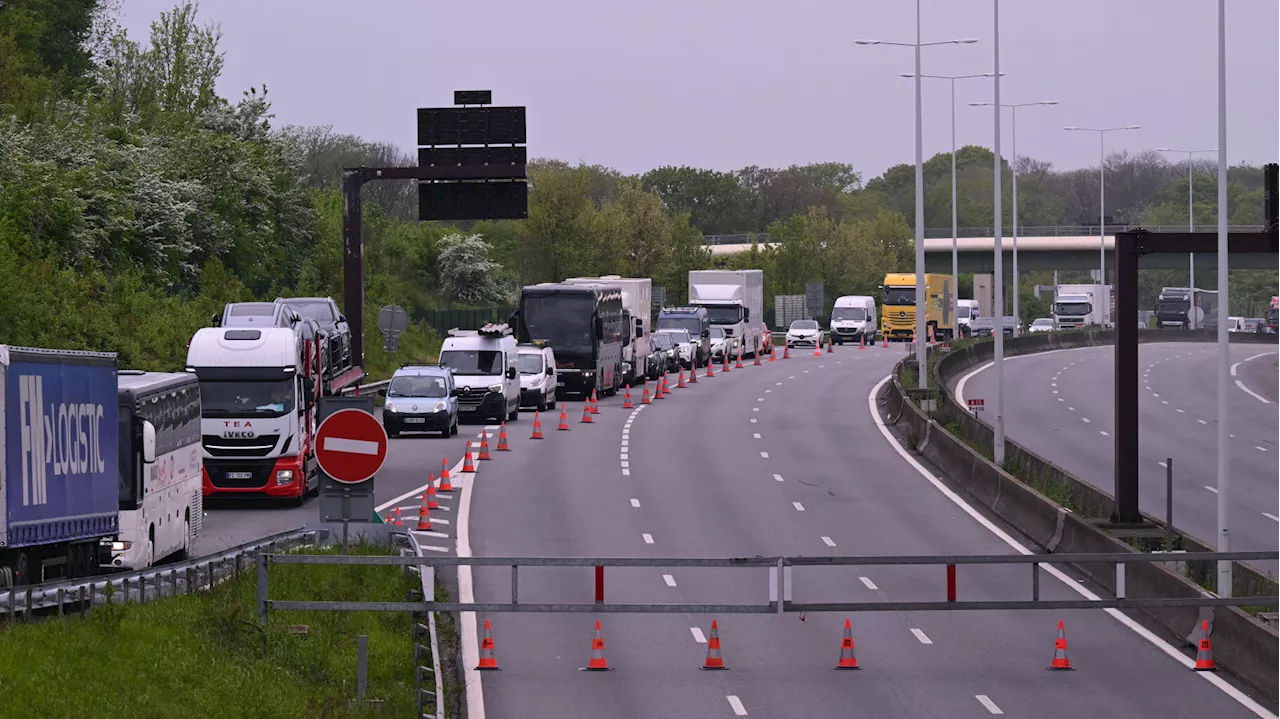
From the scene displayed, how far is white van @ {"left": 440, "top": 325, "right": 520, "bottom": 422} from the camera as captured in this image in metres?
47.2

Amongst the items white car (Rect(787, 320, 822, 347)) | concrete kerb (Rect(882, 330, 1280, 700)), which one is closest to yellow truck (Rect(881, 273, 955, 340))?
white car (Rect(787, 320, 822, 347))

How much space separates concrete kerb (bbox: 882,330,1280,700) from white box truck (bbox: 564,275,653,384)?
1157 centimetres

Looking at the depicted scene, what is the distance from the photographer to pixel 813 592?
2333cm

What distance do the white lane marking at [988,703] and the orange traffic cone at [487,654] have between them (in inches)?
185

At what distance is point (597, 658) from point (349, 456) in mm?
3662

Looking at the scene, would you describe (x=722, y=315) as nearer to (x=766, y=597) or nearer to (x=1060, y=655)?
(x=766, y=597)

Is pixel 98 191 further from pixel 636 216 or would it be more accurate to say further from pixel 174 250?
pixel 636 216

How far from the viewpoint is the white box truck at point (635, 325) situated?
61.6 metres

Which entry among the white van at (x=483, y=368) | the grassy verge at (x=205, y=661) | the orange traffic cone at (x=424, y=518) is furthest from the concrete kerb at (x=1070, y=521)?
the white van at (x=483, y=368)

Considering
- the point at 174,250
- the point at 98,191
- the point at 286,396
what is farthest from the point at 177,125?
the point at 286,396

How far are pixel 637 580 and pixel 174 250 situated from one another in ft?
111

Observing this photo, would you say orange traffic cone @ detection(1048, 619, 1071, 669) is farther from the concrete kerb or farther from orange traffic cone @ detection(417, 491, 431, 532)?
orange traffic cone @ detection(417, 491, 431, 532)

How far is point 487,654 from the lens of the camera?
1886 centimetres

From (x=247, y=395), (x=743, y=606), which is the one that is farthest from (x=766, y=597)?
(x=247, y=395)
